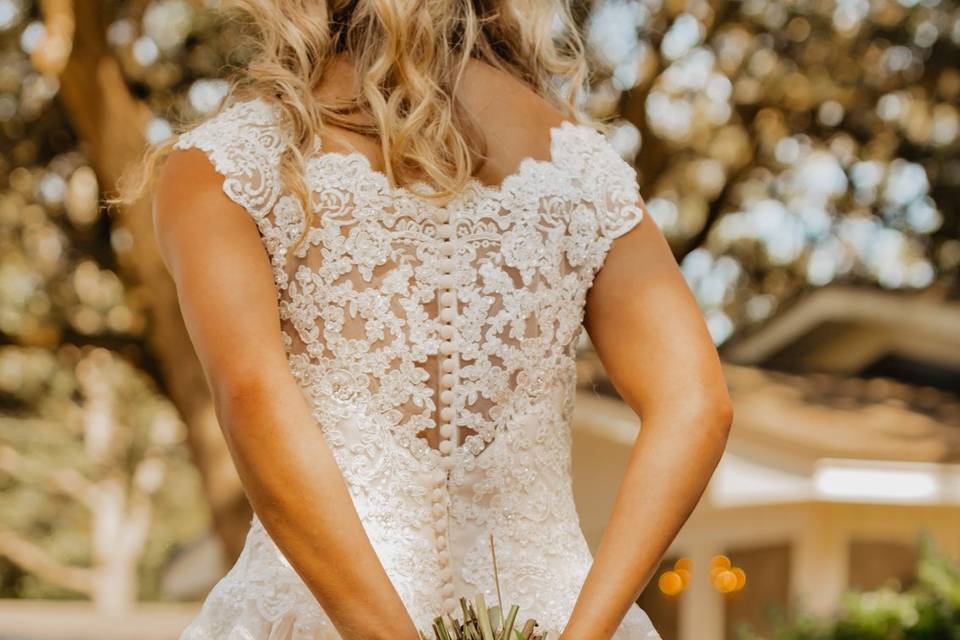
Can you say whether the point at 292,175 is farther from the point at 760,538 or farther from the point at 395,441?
the point at 760,538

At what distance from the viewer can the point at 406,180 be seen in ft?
4.83

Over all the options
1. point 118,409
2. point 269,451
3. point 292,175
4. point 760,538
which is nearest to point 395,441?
point 269,451

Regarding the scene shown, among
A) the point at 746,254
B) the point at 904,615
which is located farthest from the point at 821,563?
the point at 746,254

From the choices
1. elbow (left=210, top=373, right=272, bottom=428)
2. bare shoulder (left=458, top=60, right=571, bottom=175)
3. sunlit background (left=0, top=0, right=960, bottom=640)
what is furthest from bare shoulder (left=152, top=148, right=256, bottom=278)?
sunlit background (left=0, top=0, right=960, bottom=640)

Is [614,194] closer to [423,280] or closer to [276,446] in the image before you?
[423,280]

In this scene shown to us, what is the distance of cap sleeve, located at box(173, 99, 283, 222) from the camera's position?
4.61 ft

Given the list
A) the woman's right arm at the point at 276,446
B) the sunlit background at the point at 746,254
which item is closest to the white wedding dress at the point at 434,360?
the woman's right arm at the point at 276,446

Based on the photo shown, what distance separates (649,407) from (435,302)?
0.28m

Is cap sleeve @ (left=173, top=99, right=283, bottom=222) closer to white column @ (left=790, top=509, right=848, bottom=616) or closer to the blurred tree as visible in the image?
white column @ (left=790, top=509, right=848, bottom=616)

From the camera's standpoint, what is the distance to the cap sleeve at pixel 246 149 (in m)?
1.40

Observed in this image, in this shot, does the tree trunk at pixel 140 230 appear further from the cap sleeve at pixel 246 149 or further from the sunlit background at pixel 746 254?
the cap sleeve at pixel 246 149

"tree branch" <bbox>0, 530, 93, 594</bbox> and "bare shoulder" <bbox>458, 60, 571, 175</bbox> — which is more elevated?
"bare shoulder" <bbox>458, 60, 571, 175</bbox>

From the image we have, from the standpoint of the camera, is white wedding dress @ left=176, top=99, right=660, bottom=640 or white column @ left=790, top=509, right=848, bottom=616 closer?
white wedding dress @ left=176, top=99, right=660, bottom=640

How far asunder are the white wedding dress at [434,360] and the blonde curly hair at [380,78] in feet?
0.09
